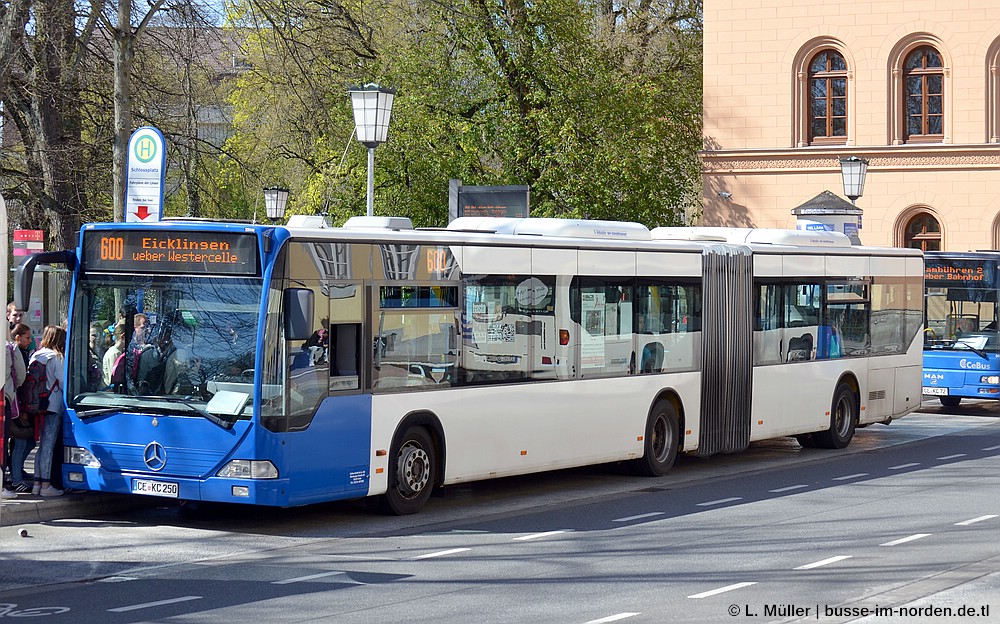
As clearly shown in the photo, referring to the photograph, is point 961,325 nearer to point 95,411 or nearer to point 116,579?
point 95,411

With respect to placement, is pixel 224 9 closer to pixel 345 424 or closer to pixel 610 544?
pixel 345 424

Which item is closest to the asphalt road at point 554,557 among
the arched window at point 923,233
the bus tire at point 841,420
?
the bus tire at point 841,420

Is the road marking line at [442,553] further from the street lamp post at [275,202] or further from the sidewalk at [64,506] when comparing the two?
the street lamp post at [275,202]

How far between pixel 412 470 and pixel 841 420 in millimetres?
9203

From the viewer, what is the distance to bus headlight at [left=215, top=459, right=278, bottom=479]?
12242mm

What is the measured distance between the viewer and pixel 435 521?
1359 cm

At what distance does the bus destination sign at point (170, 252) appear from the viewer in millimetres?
12477

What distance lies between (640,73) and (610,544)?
126 ft

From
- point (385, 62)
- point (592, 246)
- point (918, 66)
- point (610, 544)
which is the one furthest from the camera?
point (918, 66)

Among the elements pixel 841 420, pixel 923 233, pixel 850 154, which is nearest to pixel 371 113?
pixel 841 420

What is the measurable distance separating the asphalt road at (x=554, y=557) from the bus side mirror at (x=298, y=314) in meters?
1.69

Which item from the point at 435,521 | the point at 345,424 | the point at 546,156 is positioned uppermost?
the point at 546,156

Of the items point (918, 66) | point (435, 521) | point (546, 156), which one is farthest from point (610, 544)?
point (918, 66)

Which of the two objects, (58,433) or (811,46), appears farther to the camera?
(811,46)
